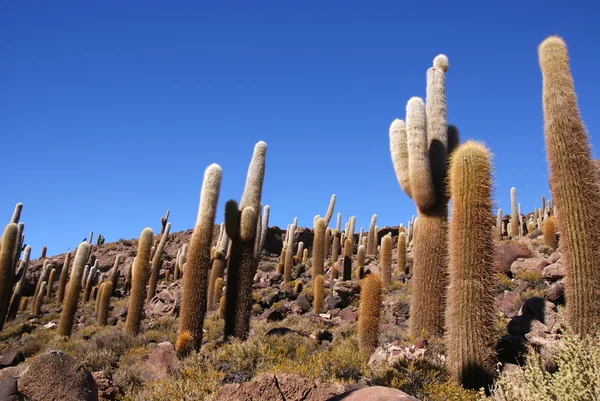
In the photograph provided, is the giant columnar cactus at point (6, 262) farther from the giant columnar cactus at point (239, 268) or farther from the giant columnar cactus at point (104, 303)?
the giant columnar cactus at point (239, 268)

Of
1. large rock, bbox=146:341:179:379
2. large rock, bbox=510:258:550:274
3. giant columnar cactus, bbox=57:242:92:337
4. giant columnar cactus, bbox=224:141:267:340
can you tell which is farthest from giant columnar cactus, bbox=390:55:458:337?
giant columnar cactus, bbox=57:242:92:337

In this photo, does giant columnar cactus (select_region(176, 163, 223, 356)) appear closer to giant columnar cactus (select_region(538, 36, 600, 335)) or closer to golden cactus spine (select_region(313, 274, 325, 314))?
golden cactus spine (select_region(313, 274, 325, 314))

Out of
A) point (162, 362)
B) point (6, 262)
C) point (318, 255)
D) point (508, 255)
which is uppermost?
point (318, 255)

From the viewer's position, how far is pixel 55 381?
241 inches

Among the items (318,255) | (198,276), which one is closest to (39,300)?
(318,255)

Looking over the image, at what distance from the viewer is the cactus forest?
5.97 meters

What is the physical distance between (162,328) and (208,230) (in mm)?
6520

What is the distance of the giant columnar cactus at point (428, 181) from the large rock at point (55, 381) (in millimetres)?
5946

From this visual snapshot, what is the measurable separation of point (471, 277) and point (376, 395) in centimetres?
305

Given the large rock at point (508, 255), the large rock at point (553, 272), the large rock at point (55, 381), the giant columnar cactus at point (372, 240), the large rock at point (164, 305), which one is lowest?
the large rock at point (55, 381)

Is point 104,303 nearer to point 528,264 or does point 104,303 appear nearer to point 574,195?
point 528,264

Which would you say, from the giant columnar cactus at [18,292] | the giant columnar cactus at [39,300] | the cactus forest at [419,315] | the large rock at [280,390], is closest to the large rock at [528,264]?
the cactus forest at [419,315]

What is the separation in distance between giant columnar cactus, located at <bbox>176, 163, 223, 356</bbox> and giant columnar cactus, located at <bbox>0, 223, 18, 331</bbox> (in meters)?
9.44

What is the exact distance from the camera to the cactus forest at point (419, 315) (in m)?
5.97
